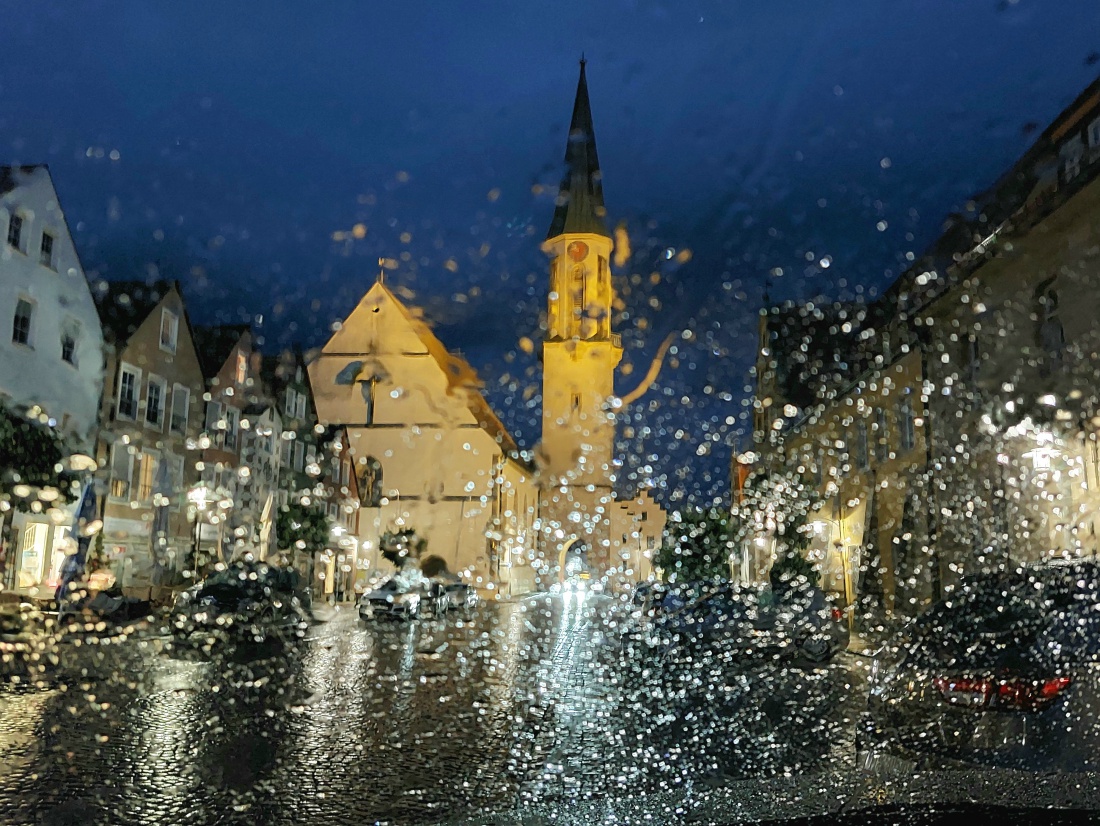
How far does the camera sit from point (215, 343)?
34.7m

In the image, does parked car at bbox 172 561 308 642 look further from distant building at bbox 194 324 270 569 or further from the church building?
the church building

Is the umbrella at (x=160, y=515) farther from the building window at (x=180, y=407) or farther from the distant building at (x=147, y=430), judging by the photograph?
the building window at (x=180, y=407)

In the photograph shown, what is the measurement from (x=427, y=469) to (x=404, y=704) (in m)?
39.4

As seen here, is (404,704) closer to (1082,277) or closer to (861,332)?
(1082,277)

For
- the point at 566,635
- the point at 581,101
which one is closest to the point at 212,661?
the point at 566,635

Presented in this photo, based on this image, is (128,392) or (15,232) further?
(128,392)

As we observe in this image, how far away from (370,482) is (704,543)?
52.6ft

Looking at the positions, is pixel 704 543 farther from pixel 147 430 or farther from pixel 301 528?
pixel 147 430

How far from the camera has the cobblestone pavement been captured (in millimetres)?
5875

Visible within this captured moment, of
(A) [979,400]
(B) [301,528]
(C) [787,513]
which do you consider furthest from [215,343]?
(A) [979,400]

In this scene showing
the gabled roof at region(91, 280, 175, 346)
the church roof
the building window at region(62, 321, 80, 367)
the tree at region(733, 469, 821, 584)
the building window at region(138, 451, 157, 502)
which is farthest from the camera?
the church roof

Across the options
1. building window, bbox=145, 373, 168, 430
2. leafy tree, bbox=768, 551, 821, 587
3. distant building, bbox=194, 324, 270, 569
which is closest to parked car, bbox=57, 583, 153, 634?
building window, bbox=145, 373, 168, 430

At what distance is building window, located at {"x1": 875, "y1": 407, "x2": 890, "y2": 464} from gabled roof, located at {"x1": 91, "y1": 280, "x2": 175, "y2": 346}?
21500mm

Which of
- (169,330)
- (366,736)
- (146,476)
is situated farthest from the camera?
(169,330)
